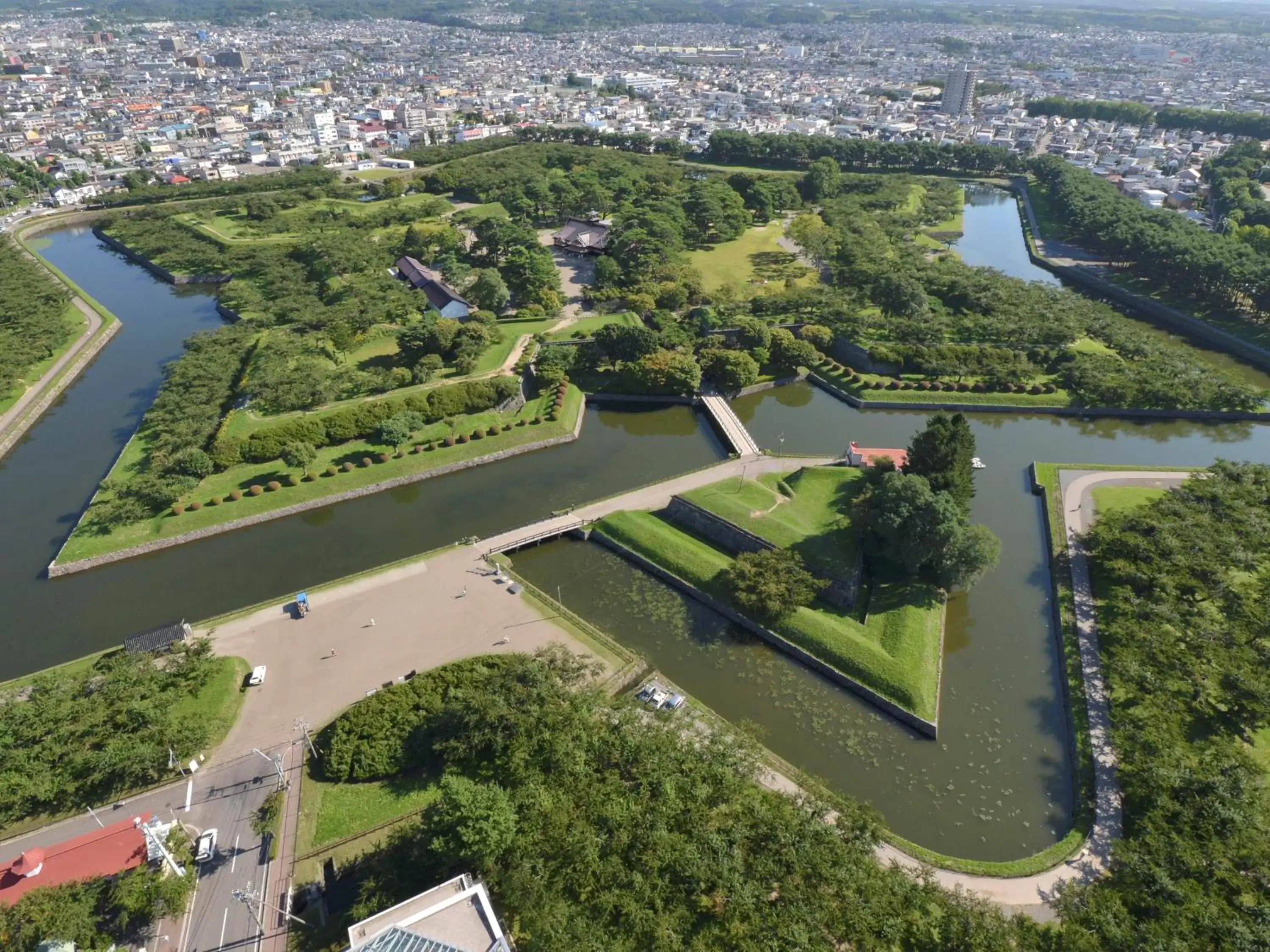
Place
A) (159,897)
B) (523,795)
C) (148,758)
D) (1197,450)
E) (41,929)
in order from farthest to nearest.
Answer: (1197,450) < (148,758) < (523,795) < (159,897) < (41,929)

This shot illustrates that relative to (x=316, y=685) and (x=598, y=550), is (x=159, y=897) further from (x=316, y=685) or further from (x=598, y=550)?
(x=598, y=550)

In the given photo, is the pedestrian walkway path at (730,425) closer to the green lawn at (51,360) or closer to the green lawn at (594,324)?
the green lawn at (594,324)

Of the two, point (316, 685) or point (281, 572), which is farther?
point (281, 572)

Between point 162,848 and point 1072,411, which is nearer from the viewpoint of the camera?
point 162,848

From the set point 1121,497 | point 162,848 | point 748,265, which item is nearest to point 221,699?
point 162,848

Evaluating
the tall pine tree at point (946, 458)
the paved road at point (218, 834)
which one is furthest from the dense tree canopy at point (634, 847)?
the tall pine tree at point (946, 458)

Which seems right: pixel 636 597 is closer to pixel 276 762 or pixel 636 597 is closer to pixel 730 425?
pixel 276 762

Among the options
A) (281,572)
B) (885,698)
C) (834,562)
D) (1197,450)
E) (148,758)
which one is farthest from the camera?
(1197,450)

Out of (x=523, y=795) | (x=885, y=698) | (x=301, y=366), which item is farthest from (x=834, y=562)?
(x=301, y=366)
